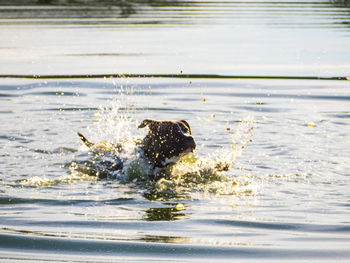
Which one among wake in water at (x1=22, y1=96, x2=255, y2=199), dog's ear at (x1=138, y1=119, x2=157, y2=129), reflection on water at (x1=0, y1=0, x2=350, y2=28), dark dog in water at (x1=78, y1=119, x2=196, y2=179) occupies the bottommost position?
wake in water at (x1=22, y1=96, x2=255, y2=199)

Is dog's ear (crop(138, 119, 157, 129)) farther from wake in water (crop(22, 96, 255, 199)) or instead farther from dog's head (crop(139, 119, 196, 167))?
wake in water (crop(22, 96, 255, 199))

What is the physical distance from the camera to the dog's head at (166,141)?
297 inches

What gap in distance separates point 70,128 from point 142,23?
621 inches

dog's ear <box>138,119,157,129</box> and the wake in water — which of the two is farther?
dog's ear <box>138,119,157,129</box>

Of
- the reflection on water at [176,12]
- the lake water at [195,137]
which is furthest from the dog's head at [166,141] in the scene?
the reflection on water at [176,12]

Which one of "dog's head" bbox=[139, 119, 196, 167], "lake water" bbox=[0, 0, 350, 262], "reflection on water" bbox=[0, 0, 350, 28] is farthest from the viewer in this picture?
"reflection on water" bbox=[0, 0, 350, 28]

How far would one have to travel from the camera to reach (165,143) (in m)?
7.66

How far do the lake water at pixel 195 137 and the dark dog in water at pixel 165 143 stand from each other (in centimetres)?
28

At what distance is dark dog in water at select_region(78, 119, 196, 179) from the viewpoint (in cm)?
756

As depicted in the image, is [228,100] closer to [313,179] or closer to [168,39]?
[313,179]

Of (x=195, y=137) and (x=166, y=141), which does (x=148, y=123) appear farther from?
(x=195, y=137)

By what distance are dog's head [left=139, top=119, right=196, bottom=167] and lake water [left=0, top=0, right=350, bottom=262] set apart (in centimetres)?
32

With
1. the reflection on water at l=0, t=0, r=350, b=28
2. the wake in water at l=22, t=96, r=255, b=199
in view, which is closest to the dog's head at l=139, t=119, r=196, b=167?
the wake in water at l=22, t=96, r=255, b=199

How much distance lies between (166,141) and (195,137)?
7.42 ft
